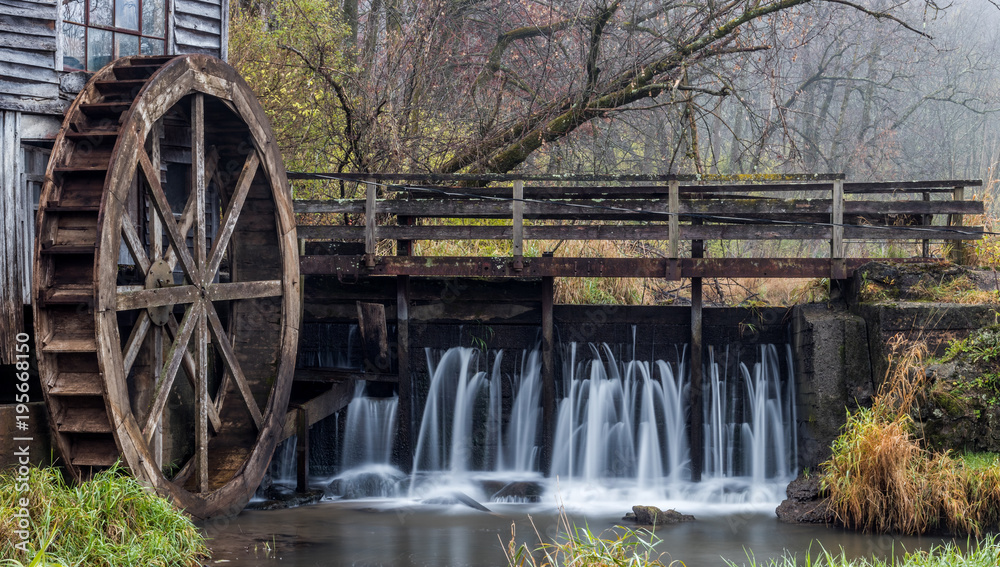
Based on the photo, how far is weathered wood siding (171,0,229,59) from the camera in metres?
8.38

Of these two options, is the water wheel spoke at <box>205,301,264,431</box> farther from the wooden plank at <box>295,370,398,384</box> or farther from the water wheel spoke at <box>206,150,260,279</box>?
the wooden plank at <box>295,370,398,384</box>

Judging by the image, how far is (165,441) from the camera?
324 inches

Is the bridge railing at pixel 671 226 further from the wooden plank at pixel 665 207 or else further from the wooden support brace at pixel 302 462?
the wooden support brace at pixel 302 462

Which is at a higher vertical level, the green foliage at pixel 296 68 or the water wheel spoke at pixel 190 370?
the green foliage at pixel 296 68

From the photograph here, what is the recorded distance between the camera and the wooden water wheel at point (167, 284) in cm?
629

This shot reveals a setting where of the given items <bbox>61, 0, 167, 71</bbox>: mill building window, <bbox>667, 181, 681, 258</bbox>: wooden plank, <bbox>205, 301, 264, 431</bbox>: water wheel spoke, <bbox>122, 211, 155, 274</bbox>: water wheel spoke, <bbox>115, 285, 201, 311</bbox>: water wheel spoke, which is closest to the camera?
<bbox>115, 285, 201, 311</bbox>: water wheel spoke

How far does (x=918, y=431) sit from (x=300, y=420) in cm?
601

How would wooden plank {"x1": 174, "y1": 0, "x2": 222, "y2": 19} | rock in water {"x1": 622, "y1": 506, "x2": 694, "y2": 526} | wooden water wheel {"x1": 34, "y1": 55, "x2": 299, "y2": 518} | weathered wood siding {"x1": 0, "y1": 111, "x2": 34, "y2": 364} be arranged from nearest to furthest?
wooden water wheel {"x1": 34, "y1": 55, "x2": 299, "y2": 518}
weathered wood siding {"x1": 0, "y1": 111, "x2": 34, "y2": 364}
rock in water {"x1": 622, "y1": 506, "x2": 694, "y2": 526}
wooden plank {"x1": 174, "y1": 0, "x2": 222, "y2": 19}

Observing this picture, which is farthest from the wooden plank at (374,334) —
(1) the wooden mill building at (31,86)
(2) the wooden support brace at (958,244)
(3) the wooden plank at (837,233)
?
(2) the wooden support brace at (958,244)

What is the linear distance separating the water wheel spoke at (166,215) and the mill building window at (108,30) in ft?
4.03

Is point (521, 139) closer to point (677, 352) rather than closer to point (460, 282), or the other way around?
point (460, 282)

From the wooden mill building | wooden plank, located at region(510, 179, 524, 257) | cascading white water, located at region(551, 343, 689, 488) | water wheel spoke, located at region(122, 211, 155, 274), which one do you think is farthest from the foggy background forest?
water wheel spoke, located at region(122, 211, 155, 274)

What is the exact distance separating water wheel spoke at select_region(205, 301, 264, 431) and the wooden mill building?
58.3 inches

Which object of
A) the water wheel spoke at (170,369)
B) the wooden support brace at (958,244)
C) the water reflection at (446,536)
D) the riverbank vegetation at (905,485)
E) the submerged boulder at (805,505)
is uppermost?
the wooden support brace at (958,244)
